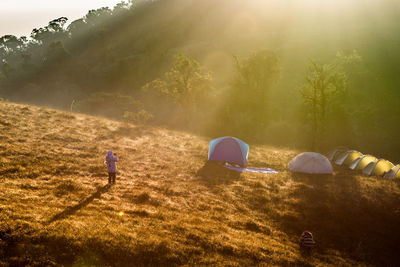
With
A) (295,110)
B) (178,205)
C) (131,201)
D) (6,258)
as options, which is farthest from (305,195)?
(295,110)

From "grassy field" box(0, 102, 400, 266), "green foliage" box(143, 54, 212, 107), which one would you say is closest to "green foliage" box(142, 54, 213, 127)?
"green foliage" box(143, 54, 212, 107)

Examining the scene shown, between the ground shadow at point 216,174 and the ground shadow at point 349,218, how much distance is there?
159 inches

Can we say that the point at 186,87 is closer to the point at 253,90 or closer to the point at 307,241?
the point at 253,90

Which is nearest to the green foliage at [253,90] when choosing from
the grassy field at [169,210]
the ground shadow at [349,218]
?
the grassy field at [169,210]

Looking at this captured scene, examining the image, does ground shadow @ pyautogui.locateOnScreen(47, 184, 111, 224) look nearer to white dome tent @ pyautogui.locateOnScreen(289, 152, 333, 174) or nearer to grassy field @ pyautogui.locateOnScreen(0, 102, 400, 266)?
grassy field @ pyautogui.locateOnScreen(0, 102, 400, 266)

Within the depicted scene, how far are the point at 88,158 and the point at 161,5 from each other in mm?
149684

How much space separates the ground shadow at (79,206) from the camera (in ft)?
27.8

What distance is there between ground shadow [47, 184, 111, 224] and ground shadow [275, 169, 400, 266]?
8.31 meters

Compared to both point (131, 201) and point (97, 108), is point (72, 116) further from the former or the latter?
point (97, 108)

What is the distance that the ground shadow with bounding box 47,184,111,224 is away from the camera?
27.8 feet

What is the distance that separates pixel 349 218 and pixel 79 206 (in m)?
12.3

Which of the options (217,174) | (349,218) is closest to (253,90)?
(217,174)

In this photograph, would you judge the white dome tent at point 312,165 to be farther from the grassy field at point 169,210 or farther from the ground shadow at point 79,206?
the ground shadow at point 79,206

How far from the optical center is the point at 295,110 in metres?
44.3
